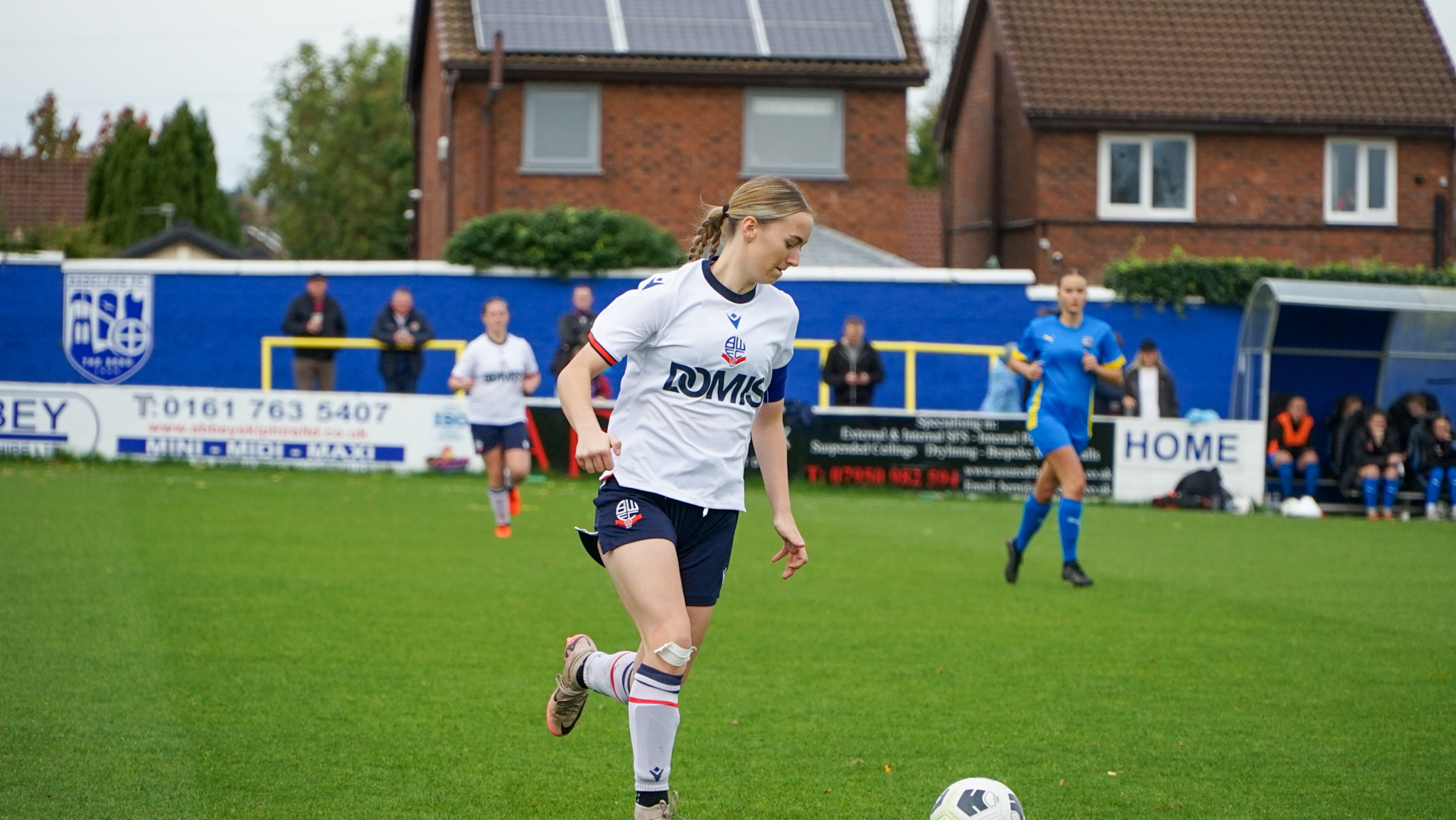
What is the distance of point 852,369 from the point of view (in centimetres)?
1866

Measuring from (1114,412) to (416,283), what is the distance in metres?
10.2

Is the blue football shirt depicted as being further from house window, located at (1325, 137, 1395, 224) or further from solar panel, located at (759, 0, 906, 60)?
house window, located at (1325, 137, 1395, 224)

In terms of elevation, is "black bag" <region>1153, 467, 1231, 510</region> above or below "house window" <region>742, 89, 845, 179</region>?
below

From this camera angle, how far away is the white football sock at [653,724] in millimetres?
4570

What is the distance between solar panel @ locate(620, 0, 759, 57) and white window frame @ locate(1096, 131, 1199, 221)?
22.0 ft

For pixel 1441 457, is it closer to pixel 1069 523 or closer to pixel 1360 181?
pixel 1069 523

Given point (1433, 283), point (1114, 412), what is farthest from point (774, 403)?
point (1433, 283)

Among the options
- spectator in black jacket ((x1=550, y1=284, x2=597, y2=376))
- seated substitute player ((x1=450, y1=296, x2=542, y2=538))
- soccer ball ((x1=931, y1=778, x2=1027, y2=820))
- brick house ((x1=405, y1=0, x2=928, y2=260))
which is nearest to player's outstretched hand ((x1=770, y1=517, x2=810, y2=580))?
soccer ball ((x1=931, y1=778, x2=1027, y2=820))

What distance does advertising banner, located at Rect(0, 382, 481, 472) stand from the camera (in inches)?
703

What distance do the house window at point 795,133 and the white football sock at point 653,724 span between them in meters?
22.9

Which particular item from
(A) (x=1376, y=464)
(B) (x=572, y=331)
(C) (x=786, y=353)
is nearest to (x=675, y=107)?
(B) (x=572, y=331)

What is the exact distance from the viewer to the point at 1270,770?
565cm

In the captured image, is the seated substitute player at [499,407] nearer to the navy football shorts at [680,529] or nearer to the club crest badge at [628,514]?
the navy football shorts at [680,529]

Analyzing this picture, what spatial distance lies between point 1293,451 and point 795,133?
467 inches
